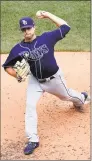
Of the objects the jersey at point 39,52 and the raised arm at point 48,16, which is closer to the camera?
the jersey at point 39,52

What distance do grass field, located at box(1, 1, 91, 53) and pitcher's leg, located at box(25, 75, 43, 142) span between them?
12.5 feet

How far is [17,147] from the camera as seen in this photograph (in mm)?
6473

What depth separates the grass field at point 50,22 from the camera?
10867 millimetres

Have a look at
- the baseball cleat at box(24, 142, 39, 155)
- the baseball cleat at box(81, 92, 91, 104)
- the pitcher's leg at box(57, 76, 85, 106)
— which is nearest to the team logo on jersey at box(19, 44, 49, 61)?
the pitcher's leg at box(57, 76, 85, 106)

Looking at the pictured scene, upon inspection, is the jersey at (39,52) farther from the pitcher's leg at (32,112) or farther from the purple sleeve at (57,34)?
the pitcher's leg at (32,112)

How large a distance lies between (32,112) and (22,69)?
0.59 m

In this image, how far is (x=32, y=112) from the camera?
6457 millimetres

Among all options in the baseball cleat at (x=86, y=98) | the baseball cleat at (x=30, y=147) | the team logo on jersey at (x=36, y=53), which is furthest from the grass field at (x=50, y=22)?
the baseball cleat at (x=30, y=147)

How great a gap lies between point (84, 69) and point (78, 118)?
203 centimetres

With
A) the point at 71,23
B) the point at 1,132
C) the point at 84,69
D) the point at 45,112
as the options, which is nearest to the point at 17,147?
the point at 1,132

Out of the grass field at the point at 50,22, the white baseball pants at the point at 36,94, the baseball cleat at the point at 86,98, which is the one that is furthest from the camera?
the grass field at the point at 50,22

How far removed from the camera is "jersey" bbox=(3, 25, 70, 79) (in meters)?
6.39

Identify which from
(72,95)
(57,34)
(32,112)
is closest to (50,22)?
(72,95)

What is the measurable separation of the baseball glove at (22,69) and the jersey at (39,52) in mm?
81
